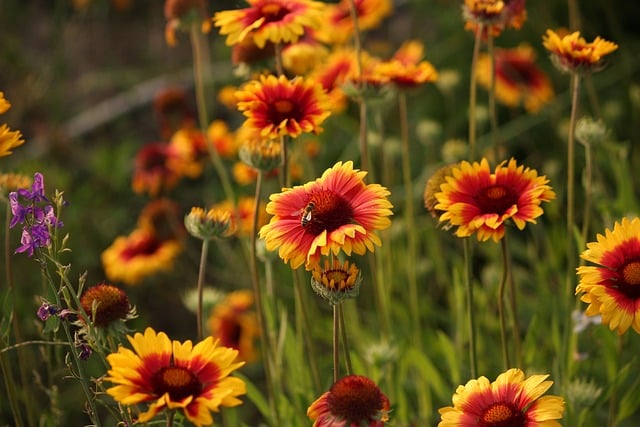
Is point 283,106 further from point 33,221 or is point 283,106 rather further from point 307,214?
point 33,221

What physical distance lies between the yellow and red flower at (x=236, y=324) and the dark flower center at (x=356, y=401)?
4.79 ft

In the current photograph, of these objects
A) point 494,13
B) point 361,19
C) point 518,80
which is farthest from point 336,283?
point 518,80

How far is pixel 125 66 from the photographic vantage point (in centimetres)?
412

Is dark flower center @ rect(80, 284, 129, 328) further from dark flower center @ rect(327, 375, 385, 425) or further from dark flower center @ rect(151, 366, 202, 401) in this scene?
dark flower center @ rect(327, 375, 385, 425)

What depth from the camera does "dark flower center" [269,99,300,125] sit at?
1.48 m

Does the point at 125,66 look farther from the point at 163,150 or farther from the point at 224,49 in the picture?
the point at 163,150

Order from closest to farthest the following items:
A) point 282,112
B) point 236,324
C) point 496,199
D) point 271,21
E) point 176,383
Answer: point 176,383
point 496,199
point 282,112
point 271,21
point 236,324

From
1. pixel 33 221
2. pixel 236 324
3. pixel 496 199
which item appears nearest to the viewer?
pixel 33 221

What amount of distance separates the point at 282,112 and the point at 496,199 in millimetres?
366

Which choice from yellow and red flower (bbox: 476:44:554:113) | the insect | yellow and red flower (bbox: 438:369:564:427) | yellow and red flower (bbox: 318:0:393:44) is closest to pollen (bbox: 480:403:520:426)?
Answer: yellow and red flower (bbox: 438:369:564:427)

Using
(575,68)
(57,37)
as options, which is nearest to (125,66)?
(57,37)

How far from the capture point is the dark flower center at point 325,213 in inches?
49.5

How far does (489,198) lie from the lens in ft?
4.37

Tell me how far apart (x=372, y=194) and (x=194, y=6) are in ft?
2.88
